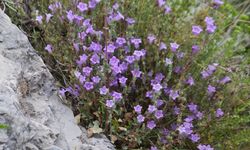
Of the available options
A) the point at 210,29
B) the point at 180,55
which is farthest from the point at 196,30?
the point at 180,55

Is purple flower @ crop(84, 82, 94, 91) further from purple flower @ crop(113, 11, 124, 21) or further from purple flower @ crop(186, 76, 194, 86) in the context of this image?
purple flower @ crop(186, 76, 194, 86)

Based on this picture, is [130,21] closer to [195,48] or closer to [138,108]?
[195,48]

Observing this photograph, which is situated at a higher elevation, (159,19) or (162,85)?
(159,19)

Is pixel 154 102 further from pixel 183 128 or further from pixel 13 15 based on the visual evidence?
pixel 13 15

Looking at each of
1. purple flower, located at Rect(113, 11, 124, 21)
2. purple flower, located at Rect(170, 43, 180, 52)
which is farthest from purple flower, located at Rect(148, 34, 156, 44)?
purple flower, located at Rect(113, 11, 124, 21)

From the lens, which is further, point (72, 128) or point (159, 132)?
point (159, 132)

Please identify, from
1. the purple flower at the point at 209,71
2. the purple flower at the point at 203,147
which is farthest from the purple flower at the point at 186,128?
the purple flower at the point at 209,71

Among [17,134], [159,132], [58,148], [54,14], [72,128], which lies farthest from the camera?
[54,14]

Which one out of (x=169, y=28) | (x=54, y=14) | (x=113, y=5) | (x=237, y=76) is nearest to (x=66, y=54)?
(x=54, y=14)
